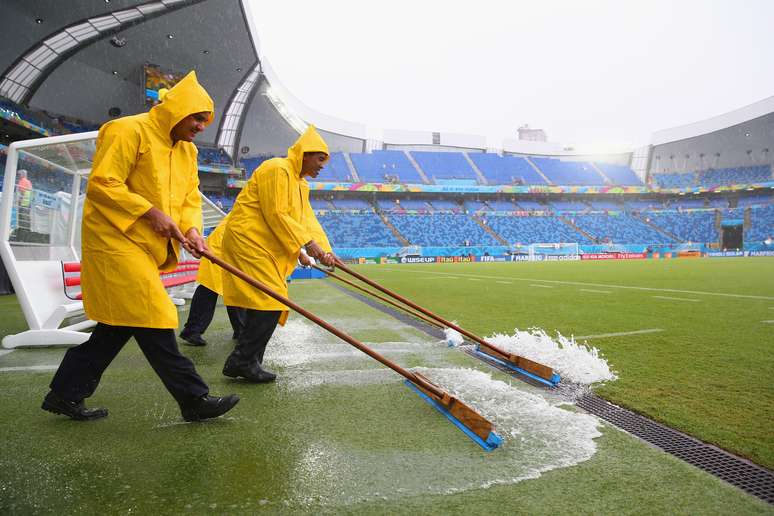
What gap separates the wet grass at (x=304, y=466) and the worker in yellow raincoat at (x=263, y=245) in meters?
0.39

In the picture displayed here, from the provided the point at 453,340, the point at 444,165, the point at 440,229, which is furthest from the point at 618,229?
the point at 453,340

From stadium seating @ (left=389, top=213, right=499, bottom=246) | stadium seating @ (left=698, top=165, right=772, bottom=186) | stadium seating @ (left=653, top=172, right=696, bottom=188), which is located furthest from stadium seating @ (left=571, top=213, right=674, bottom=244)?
stadium seating @ (left=698, top=165, right=772, bottom=186)

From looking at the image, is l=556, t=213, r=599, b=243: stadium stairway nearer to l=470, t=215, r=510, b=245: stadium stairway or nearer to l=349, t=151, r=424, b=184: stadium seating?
l=470, t=215, r=510, b=245: stadium stairway

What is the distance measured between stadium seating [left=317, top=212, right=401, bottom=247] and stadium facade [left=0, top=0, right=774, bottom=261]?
0.56 feet

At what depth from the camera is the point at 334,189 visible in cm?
4681

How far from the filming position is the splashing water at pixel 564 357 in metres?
3.19

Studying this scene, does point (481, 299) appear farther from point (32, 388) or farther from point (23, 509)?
point (23, 509)

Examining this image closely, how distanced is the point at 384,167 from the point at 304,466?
54890 millimetres

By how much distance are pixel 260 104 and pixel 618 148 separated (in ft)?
180

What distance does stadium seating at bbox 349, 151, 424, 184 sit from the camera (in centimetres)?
5372

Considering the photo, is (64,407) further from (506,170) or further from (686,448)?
(506,170)

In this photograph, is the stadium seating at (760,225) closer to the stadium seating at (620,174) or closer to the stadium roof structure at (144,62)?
the stadium roof structure at (144,62)

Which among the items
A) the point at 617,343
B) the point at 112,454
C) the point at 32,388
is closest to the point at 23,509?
the point at 112,454

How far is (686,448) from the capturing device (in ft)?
6.59
